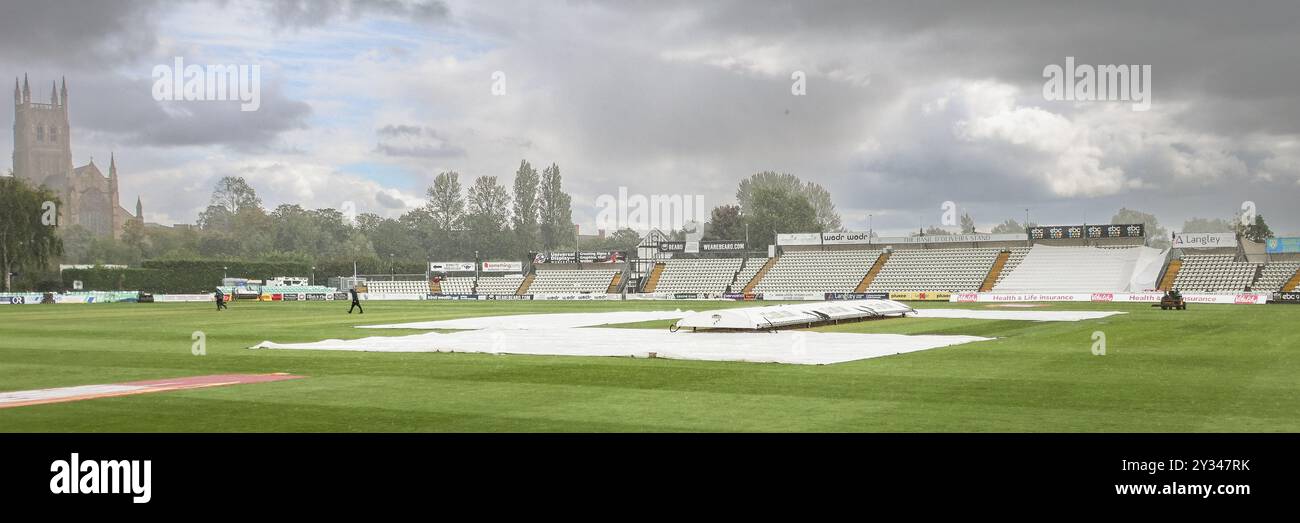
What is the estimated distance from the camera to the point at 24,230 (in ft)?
306

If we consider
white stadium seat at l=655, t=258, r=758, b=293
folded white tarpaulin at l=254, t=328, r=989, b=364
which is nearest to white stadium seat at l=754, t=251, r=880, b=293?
white stadium seat at l=655, t=258, r=758, b=293

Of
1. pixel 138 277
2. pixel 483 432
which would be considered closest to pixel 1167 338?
pixel 483 432

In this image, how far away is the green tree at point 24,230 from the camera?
305 feet

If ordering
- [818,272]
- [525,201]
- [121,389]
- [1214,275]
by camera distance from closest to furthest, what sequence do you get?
[121,389] → [1214,275] → [818,272] → [525,201]

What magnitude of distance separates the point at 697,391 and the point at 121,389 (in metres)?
10.3

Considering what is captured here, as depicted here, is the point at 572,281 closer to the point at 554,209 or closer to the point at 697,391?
the point at 554,209

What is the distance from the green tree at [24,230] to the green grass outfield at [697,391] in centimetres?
7767

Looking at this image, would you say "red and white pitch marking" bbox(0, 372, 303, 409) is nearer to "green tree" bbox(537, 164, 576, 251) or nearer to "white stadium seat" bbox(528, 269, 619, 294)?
"white stadium seat" bbox(528, 269, 619, 294)

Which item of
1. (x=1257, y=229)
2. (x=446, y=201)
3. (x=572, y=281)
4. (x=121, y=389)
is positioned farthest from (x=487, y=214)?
(x=121, y=389)

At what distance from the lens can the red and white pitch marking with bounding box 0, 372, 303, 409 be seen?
52.1 feet

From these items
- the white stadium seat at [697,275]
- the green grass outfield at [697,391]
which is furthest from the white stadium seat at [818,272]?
the green grass outfield at [697,391]

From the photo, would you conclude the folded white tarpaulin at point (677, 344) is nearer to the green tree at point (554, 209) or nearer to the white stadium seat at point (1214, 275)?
the white stadium seat at point (1214, 275)
